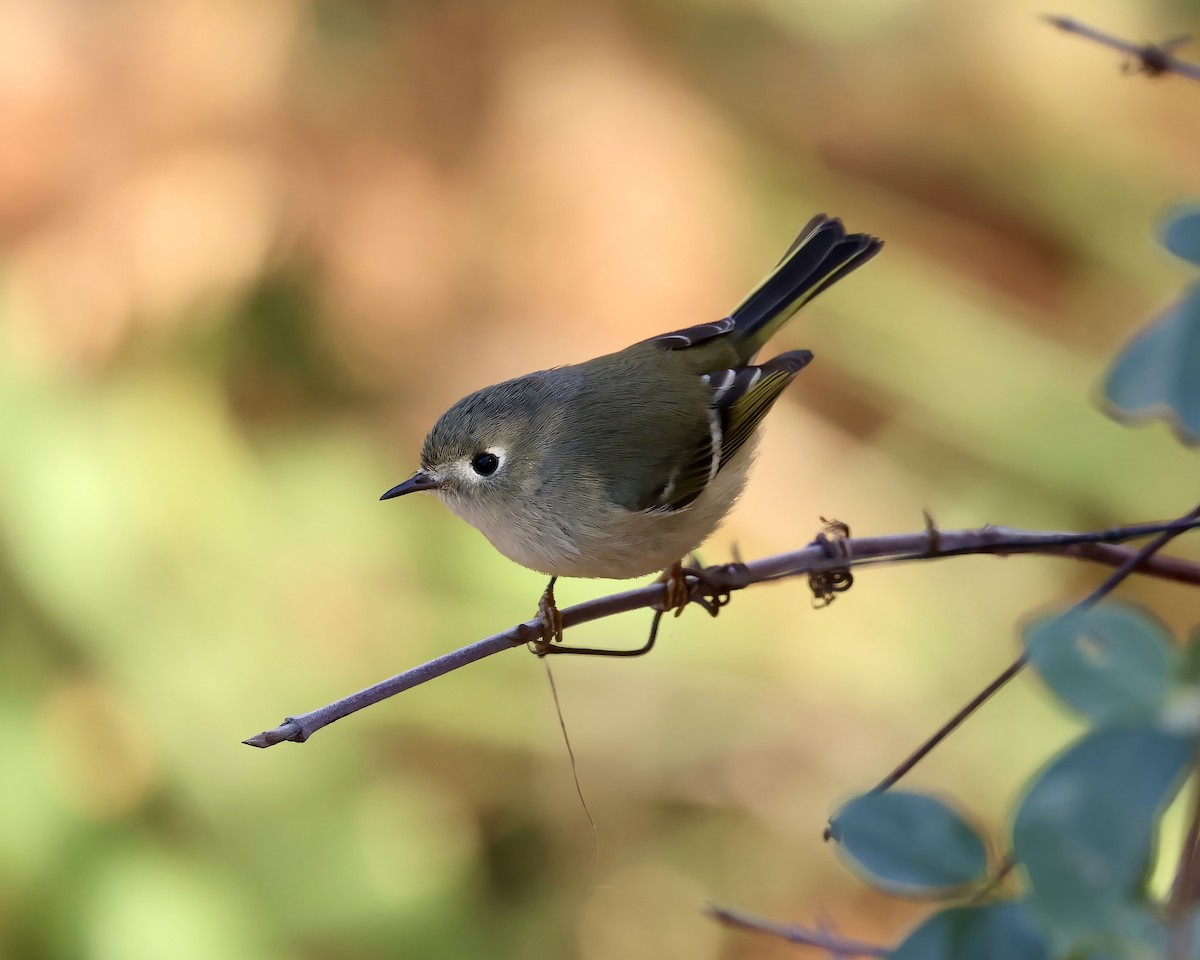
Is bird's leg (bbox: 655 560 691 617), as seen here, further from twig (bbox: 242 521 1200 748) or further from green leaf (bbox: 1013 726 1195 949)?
green leaf (bbox: 1013 726 1195 949)

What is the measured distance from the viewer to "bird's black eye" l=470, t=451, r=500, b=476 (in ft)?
4.35

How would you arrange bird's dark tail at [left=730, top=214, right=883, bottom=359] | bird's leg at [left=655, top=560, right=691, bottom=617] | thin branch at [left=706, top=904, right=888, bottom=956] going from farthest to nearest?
bird's dark tail at [left=730, top=214, right=883, bottom=359] → bird's leg at [left=655, top=560, right=691, bottom=617] → thin branch at [left=706, top=904, right=888, bottom=956]

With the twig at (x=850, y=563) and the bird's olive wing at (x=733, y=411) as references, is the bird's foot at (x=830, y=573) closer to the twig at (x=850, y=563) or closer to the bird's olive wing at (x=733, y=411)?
the twig at (x=850, y=563)

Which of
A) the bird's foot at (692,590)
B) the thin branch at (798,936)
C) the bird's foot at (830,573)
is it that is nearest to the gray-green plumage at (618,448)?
the bird's foot at (692,590)

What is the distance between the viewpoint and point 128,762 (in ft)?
6.19

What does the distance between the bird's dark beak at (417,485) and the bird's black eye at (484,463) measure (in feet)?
0.14

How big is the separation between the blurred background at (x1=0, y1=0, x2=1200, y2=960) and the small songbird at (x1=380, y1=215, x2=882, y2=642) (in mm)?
619

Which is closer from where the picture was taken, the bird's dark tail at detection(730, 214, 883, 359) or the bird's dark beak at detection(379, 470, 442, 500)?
the bird's dark beak at detection(379, 470, 442, 500)

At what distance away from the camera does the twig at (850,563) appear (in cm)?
68

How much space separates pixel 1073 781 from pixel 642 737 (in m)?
1.79

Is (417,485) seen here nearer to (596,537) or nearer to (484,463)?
(484,463)

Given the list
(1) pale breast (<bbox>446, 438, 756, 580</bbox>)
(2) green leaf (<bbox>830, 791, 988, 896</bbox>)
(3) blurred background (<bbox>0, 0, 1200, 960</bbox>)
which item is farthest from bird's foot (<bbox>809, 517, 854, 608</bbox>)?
(3) blurred background (<bbox>0, 0, 1200, 960</bbox>)

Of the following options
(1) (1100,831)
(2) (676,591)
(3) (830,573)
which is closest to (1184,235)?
(1) (1100,831)

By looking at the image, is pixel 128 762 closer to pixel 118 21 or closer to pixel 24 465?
pixel 24 465
